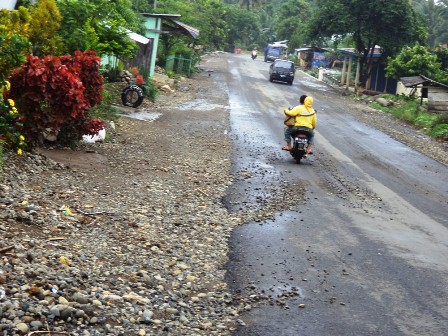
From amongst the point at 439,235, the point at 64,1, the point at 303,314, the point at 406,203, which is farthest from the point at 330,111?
the point at 303,314

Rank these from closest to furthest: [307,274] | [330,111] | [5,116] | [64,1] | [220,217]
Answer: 1. [307,274]
2. [220,217]
3. [5,116]
4. [64,1]
5. [330,111]

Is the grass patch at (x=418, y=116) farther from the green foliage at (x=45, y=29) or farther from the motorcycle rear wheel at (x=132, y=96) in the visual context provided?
the green foliage at (x=45, y=29)

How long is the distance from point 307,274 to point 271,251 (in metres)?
0.93

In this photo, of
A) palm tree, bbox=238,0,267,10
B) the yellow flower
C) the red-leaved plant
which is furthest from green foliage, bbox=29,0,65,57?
palm tree, bbox=238,0,267,10

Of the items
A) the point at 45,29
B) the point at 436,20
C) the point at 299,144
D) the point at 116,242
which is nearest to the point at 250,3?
the point at 436,20

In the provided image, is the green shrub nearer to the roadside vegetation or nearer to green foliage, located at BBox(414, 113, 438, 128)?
the roadside vegetation

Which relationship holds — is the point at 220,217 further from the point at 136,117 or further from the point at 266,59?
the point at 266,59

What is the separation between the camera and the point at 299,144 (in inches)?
592

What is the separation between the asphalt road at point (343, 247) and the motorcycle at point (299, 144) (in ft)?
0.75

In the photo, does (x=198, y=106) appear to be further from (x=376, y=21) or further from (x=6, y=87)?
(x=376, y=21)

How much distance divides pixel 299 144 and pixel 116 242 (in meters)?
8.07

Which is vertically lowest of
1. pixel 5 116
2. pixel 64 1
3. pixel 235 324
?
pixel 235 324

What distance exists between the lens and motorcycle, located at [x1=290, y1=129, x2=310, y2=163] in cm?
1503

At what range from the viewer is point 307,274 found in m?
7.41
